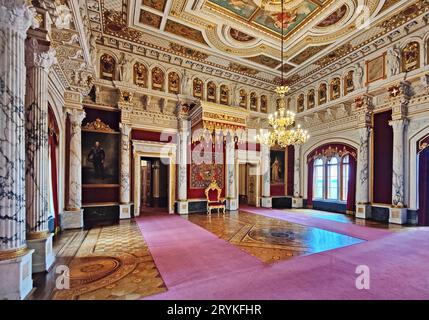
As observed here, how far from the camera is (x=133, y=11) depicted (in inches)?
220

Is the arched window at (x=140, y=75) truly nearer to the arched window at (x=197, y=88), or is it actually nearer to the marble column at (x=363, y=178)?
the arched window at (x=197, y=88)

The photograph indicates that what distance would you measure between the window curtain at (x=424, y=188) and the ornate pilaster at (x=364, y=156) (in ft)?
4.16

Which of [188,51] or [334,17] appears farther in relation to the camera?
[188,51]

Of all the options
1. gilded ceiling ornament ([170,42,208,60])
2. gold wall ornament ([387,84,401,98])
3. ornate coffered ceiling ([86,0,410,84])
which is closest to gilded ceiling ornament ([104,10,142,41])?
ornate coffered ceiling ([86,0,410,84])

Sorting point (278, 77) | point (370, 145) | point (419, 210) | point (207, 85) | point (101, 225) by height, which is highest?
point (278, 77)

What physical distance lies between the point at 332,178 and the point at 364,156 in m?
1.94

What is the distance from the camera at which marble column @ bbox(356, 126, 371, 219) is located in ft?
23.1

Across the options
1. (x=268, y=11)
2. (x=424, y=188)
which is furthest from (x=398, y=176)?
(x=268, y=11)

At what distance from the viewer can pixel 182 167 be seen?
7.86 m

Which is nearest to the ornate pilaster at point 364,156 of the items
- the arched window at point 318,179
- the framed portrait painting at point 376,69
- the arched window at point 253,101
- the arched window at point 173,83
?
the framed portrait painting at point 376,69

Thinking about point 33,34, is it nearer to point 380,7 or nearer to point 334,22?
point 334,22

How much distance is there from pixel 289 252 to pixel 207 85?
6.83 m

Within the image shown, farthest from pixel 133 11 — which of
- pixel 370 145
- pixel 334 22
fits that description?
pixel 370 145

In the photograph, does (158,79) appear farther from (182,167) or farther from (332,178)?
(332,178)
